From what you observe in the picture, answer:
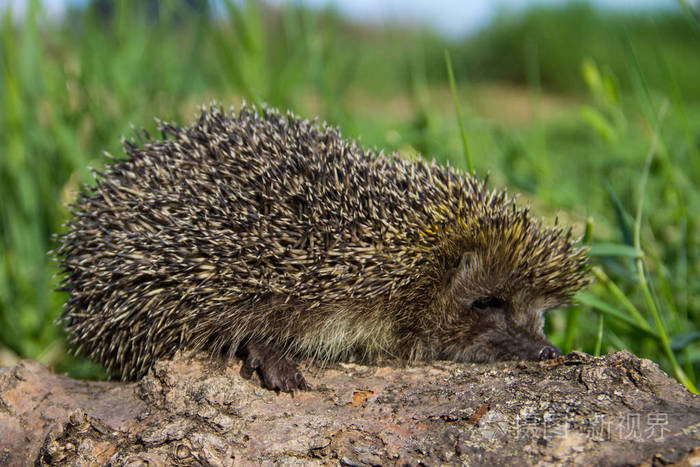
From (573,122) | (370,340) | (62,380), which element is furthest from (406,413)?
(573,122)

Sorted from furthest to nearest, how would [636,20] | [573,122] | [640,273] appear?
[636,20]
[573,122]
[640,273]

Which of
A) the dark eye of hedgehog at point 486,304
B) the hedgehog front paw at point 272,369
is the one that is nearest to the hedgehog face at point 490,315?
the dark eye of hedgehog at point 486,304

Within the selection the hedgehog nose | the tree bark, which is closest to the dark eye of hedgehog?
the hedgehog nose

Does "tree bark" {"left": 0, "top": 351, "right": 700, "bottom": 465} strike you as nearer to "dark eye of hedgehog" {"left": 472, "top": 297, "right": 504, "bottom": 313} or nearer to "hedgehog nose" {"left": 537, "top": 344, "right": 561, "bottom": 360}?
"hedgehog nose" {"left": 537, "top": 344, "right": 561, "bottom": 360}

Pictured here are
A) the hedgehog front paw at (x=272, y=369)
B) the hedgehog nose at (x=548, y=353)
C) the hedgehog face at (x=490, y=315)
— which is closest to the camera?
the hedgehog front paw at (x=272, y=369)

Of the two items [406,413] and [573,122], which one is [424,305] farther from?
[573,122]

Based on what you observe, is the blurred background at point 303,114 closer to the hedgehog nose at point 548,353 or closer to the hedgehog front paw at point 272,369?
the hedgehog nose at point 548,353

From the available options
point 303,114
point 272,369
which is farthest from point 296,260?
point 303,114
